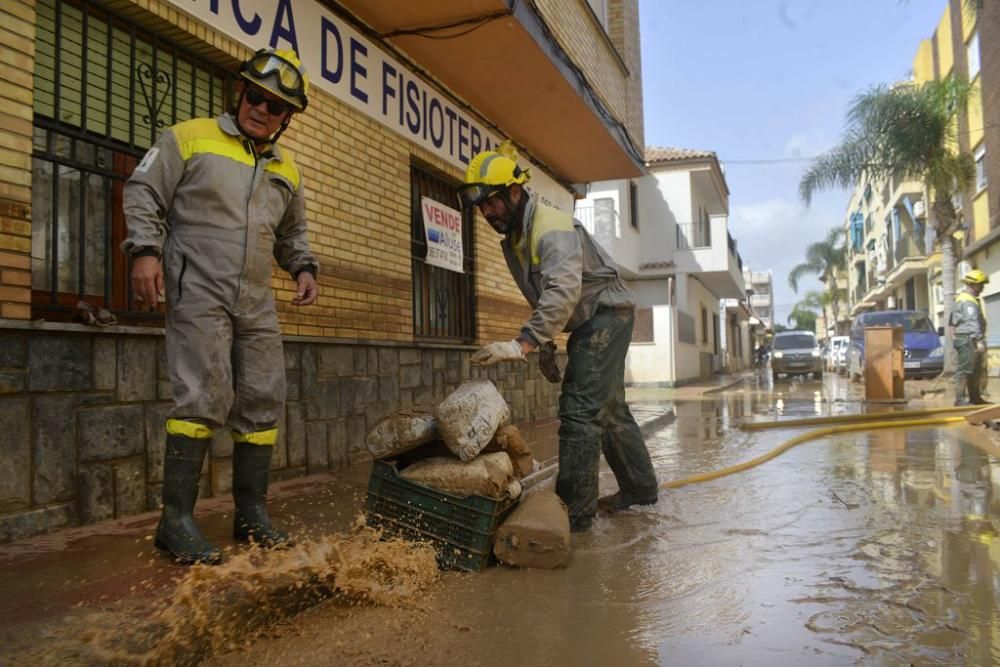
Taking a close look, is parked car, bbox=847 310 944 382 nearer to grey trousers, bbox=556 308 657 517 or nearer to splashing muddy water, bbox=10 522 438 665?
grey trousers, bbox=556 308 657 517

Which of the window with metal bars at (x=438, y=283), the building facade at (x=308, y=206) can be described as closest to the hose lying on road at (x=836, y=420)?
the building facade at (x=308, y=206)

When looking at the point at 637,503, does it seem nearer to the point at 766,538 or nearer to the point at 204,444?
the point at 766,538

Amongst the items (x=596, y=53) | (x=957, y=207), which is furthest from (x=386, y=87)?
(x=957, y=207)

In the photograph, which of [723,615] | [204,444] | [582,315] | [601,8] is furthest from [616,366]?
[601,8]

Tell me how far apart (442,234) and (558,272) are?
162 inches

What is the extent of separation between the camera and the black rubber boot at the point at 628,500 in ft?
12.9

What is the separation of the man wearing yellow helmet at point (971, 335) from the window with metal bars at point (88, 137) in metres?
9.62

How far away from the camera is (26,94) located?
3.22 meters

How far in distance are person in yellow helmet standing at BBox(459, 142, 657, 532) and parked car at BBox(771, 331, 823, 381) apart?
20449 millimetres

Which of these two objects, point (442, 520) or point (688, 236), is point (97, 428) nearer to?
point (442, 520)

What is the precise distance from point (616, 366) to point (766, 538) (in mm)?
1077

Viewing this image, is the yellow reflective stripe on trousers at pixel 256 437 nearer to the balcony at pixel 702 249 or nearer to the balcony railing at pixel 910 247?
the balcony at pixel 702 249

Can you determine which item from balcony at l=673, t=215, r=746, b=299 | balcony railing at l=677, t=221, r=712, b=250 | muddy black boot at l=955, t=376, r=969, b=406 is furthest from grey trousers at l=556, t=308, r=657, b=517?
balcony railing at l=677, t=221, r=712, b=250

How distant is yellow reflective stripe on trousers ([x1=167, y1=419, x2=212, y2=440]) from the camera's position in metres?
2.64
